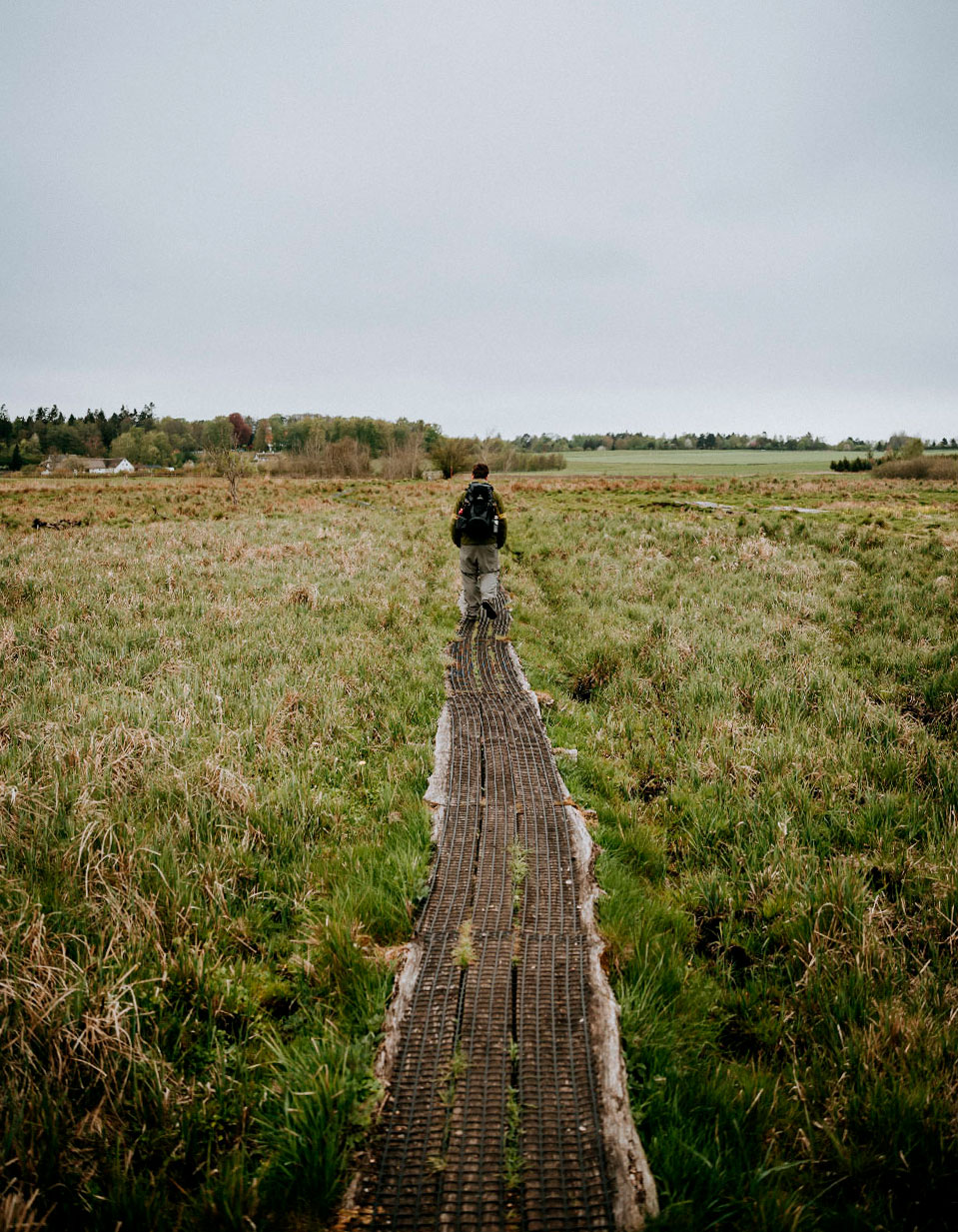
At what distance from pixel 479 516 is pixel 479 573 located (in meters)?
1.29

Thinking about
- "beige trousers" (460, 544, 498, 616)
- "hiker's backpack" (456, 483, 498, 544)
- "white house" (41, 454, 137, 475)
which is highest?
"white house" (41, 454, 137, 475)

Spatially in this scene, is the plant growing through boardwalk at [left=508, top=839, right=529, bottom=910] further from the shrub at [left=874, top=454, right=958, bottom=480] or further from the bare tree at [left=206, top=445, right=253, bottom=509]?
the shrub at [left=874, top=454, right=958, bottom=480]

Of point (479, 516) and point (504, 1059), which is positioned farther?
point (479, 516)

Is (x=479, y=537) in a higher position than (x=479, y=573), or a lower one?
higher

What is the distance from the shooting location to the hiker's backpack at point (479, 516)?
10.0 meters

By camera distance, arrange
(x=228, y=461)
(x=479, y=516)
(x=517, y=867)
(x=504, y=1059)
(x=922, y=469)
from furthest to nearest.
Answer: (x=922, y=469) → (x=228, y=461) → (x=479, y=516) → (x=517, y=867) → (x=504, y=1059)

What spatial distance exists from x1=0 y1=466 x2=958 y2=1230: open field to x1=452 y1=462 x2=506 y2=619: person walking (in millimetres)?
1961

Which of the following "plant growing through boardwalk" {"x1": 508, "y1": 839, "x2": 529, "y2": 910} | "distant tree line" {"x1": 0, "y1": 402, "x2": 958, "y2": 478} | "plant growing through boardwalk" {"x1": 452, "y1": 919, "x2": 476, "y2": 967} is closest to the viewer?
"plant growing through boardwalk" {"x1": 452, "y1": 919, "x2": 476, "y2": 967}

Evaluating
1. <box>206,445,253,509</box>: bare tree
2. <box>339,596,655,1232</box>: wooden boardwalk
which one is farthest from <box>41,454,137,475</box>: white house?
<box>339,596,655,1232</box>: wooden boardwalk

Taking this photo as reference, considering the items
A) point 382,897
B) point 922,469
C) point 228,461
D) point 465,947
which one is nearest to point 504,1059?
point 465,947

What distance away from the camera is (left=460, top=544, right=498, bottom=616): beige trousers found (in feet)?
34.4

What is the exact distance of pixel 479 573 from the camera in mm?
10898

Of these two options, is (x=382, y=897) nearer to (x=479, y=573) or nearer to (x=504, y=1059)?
(x=504, y=1059)

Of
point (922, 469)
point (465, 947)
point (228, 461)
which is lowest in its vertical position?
point (465, 947)
